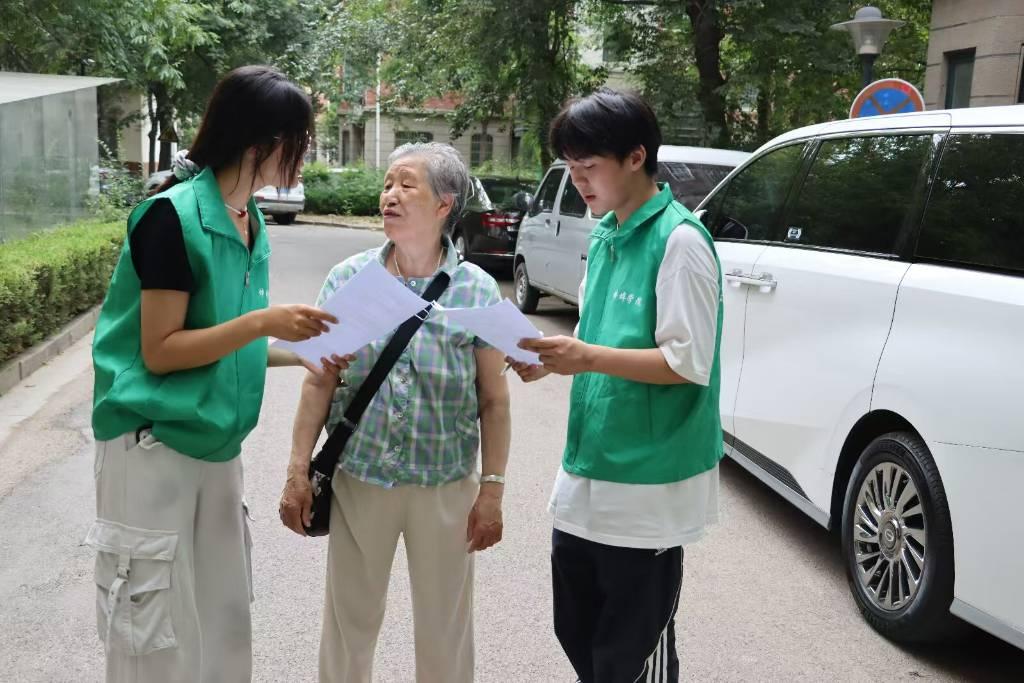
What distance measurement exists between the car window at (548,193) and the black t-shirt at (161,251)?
28.5 feet

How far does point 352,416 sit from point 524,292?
961 centimetres

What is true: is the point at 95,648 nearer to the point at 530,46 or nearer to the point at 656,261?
the point at 656,261

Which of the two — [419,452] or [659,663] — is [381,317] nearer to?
[419,452]

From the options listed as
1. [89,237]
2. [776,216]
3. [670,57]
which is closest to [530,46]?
[670,57]

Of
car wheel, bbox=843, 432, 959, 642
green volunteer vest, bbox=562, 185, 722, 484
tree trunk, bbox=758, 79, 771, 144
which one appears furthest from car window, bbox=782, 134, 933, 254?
tree trunk, bbox=758, 79, 771, 144

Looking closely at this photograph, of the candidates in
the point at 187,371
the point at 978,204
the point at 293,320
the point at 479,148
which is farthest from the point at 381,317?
the point at 479,148

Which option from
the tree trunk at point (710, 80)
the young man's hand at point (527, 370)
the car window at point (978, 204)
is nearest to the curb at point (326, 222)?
the tree trunk at point (710, 80)

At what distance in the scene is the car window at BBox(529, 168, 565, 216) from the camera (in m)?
10.9

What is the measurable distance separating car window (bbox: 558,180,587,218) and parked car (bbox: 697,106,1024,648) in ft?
15.1

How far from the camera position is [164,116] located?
94.7ft

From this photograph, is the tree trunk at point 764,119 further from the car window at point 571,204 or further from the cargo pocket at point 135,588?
the cargo pocket at point 135,588

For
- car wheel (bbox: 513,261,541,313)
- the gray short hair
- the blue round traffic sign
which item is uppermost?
the blue round traffic sign

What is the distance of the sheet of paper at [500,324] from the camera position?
217 centimetres

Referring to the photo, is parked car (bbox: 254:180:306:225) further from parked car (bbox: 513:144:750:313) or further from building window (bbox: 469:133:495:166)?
building window (bbox: 469:133:495:166)
